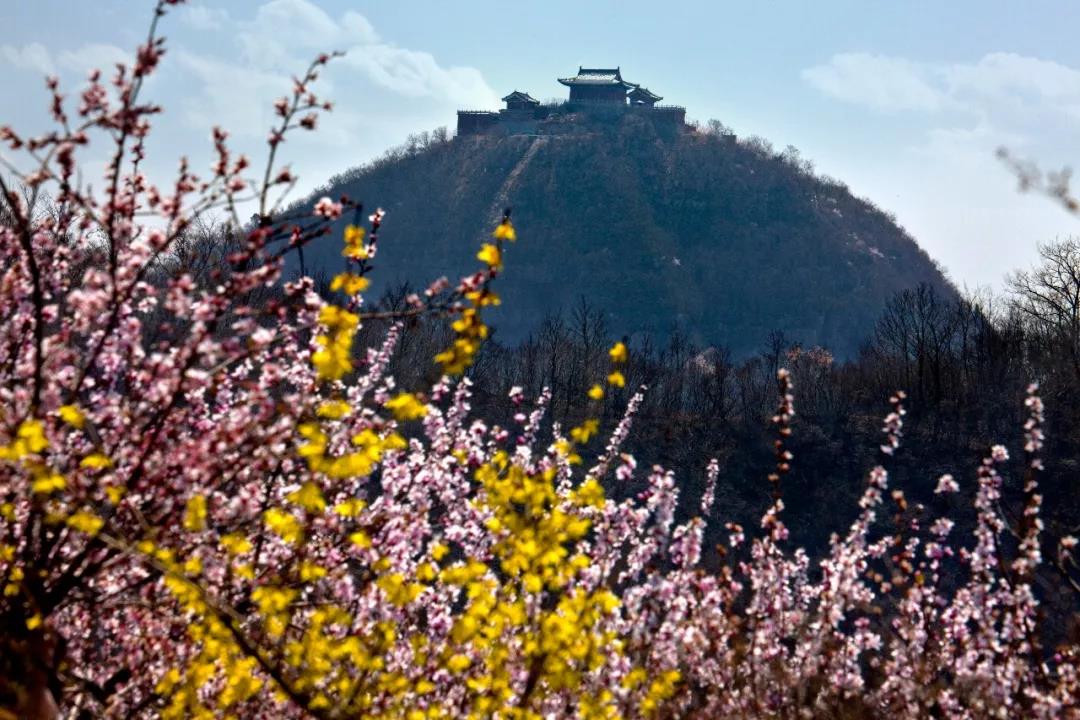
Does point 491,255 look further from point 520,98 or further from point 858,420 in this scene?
point 520,98

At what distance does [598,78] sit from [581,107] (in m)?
5.14

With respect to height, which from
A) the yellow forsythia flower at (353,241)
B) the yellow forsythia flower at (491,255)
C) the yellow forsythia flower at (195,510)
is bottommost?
the yellow forsythia flower at (195,510)

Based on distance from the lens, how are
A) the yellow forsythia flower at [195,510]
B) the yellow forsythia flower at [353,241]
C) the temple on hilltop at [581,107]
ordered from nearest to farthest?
the yellow forsythia flower at [195,510] < the yellow forsythia flower at [353,241] < the temple on hilltop at [581,107]

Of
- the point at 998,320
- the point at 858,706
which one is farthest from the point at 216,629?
the point at 998,320

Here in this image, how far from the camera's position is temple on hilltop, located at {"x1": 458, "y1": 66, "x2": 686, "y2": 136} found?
121250mm

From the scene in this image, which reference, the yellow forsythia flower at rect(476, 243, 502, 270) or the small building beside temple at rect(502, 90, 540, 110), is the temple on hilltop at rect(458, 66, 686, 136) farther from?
the yellow forsythia flower at rect(476, 243, 502, 270)

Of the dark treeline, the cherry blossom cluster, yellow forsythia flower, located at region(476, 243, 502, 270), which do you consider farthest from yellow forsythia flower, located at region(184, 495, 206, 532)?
the dark treeline

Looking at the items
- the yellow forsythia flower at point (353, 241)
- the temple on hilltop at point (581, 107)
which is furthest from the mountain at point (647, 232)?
the yellow forsythia flower at point (353, 241)

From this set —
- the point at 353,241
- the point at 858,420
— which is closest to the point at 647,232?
the point at 858,420

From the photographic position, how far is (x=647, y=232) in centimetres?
10962

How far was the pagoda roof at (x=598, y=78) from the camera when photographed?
399 feet

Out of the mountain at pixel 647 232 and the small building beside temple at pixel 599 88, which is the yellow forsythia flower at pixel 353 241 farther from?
the small building beside temple at pixel 599 88

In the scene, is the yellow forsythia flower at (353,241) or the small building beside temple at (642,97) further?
the small building beside temple at (642,97)

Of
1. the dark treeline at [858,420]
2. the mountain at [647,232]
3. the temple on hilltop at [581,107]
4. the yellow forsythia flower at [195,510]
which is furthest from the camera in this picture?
the temple on hilltop at [581,107]
